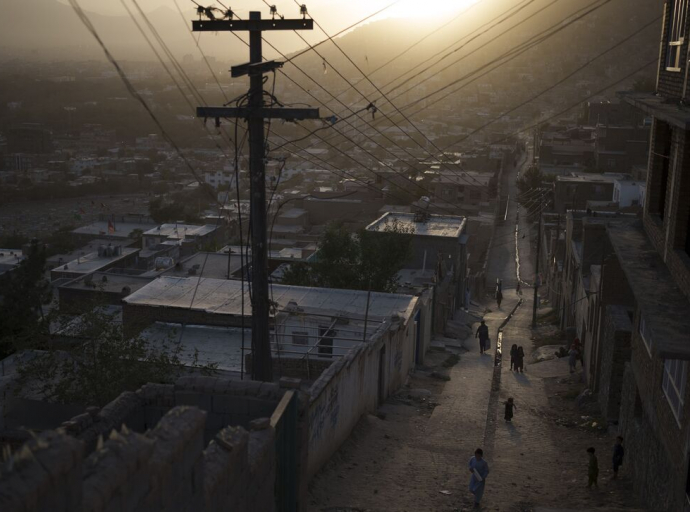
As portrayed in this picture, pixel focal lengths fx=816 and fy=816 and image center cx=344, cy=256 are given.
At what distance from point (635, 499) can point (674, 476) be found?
2167 millimetres

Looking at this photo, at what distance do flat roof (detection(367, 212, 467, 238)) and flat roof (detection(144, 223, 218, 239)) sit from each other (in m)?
19.1

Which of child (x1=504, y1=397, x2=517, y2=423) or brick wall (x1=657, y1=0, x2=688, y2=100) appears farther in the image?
child (x1=504, y1=397, x2=517, y2=423)

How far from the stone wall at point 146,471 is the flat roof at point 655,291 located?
4127 mm

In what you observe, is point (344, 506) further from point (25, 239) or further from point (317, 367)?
point (25, 239)

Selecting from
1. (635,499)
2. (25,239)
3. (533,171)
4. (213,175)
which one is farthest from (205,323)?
(213,175)

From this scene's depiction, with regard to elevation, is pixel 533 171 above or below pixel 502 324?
above

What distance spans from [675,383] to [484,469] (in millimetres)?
2543

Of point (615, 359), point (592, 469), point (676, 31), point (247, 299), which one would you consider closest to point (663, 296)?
point (592, 469)

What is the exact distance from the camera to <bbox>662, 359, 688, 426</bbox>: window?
9352mm

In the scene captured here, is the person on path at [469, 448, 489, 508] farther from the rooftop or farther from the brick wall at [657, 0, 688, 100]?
the brick wall at [657, 0, 688, 100]

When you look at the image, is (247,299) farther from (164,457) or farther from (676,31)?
(164,457)

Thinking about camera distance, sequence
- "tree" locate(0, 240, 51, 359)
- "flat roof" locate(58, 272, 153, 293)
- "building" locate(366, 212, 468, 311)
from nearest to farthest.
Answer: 1. "tree" locate(0, 240, 51, 359)
2. "flat roof" locate(58, 272, 153, 293)
3. "building" locate(366, 212, 468, 311)

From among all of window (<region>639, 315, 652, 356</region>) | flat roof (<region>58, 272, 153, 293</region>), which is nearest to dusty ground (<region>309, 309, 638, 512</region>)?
window (<region>639, 315, 652, 356</region>)

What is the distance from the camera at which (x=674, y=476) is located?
30.0 ft
